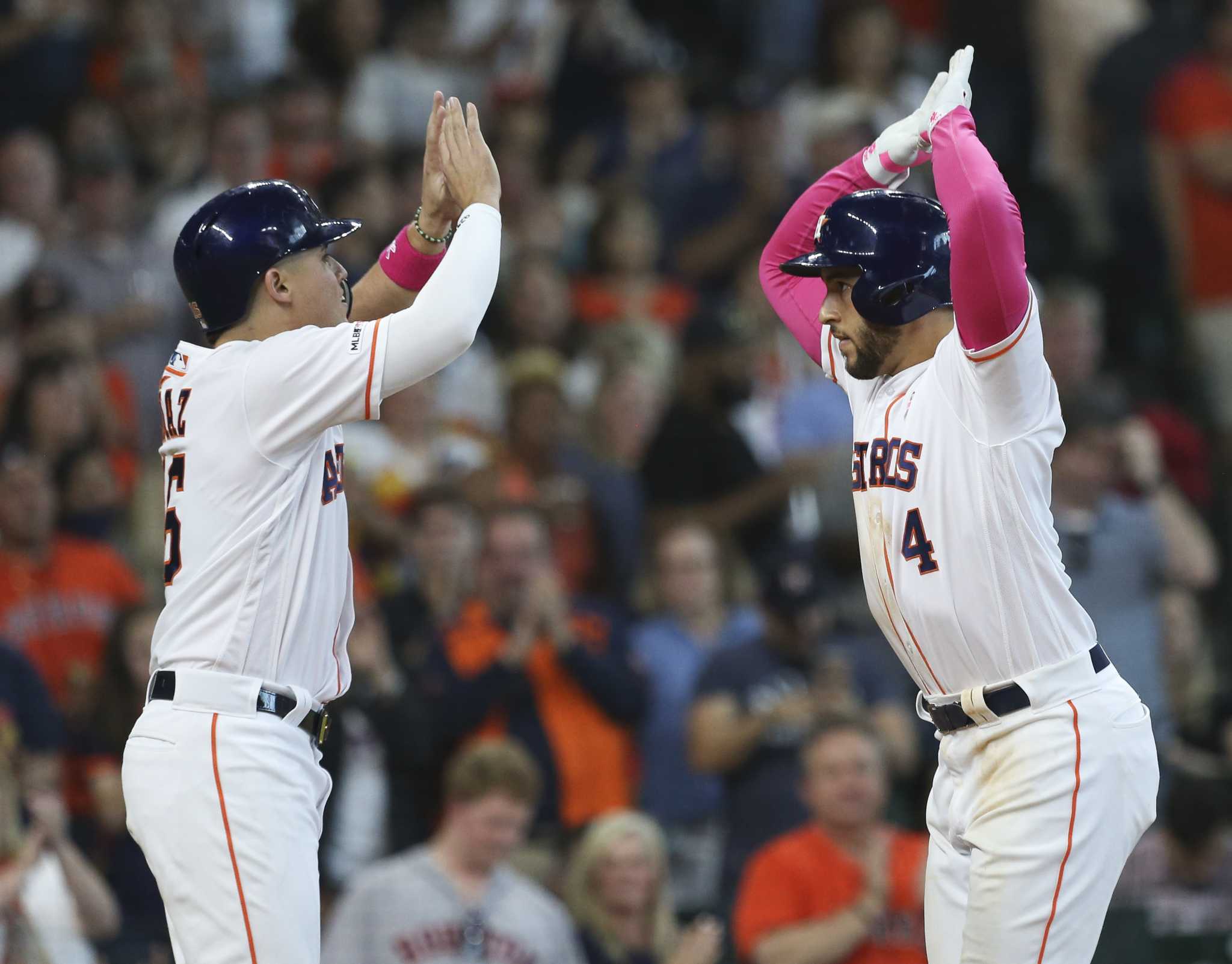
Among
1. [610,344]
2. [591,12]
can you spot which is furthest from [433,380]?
[591,12]

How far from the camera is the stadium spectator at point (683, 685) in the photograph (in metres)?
7.44

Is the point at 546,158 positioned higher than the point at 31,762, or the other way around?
the point at 546,158

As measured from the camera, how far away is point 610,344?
31.3 ft

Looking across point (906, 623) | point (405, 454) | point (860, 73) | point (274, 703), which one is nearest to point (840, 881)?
point (906, 623)

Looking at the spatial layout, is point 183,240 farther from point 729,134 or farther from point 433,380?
point 729,134

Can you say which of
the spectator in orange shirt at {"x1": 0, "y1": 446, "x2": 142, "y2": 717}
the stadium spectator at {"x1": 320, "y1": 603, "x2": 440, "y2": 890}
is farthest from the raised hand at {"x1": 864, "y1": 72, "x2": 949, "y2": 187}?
the spectator in orange shirt at {"x1": 0, "y1": 446, "x2": 142, "y2": 717}

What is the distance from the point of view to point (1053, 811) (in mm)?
4109

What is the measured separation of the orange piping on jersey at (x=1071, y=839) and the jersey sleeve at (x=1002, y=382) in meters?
0.69

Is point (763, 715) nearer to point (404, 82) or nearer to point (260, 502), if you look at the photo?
point (260, 502)

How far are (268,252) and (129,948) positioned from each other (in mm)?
2749

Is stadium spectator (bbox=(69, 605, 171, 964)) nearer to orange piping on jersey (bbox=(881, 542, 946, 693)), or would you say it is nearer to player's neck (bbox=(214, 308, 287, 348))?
player's neck (bbox=(214, 308, 287, 348))

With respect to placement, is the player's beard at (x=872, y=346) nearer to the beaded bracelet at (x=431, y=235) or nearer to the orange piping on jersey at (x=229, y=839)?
the beaded bracelet at (x=431, y=235)

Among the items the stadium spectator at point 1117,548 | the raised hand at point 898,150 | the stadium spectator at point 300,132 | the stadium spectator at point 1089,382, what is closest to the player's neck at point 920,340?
the raised hand at point 898,150

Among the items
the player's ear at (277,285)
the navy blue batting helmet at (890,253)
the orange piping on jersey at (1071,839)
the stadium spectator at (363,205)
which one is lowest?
the orange piping on jersey at (1071,839)
